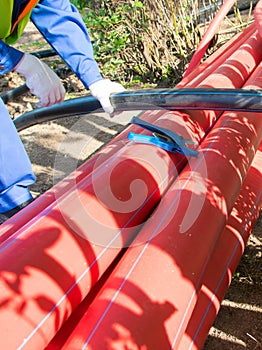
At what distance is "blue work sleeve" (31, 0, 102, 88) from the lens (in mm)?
2357

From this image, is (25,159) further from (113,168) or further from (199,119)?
(199,119)

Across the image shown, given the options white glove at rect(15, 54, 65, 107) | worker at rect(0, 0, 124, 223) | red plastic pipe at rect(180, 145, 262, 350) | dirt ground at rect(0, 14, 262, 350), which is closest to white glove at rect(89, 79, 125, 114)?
worker at rect(0, 0, 124, 223)

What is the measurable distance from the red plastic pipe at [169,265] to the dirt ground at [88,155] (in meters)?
0.77

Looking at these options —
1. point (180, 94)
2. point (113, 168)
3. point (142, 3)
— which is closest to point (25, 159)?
point (113, 168)

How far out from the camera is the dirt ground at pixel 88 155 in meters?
2.36

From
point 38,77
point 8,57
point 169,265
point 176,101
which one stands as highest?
point 8,57

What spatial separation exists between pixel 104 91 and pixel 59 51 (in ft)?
1.13

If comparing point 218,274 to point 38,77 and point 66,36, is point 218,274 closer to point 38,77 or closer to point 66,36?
point 38,77

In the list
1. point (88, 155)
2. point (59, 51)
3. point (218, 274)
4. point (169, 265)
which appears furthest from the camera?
point (88, 155)

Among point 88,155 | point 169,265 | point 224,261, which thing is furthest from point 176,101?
point 88,155

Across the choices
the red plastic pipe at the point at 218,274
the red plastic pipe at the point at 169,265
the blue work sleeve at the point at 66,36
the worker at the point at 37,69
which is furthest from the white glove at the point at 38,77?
the red plastic pipe at the point at 218,274

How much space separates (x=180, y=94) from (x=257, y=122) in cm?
53

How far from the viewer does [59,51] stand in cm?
243

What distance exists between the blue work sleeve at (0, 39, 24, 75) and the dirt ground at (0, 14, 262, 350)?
126cm
